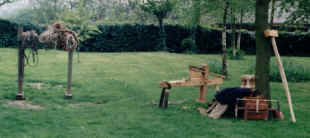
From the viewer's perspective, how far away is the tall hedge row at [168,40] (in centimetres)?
2916

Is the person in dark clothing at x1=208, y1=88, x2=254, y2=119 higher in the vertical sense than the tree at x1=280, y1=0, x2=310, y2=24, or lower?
lower

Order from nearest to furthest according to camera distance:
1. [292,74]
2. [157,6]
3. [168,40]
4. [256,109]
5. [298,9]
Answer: [256,109]
[298,9]
[292,74]
[157,6]
[168,40]

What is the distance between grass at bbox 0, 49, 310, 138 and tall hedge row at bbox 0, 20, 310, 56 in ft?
43.0

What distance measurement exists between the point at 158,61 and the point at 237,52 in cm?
590

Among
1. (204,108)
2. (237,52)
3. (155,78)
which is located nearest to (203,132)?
(204,108)

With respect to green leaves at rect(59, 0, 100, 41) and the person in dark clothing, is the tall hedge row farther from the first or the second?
the person in dark clothing

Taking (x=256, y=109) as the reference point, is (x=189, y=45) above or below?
above

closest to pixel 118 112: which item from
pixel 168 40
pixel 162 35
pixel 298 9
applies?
pixel 298 9

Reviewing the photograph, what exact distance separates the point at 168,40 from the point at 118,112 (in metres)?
21.9

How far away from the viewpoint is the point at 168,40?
99.8 feet

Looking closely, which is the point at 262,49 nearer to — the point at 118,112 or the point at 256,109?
the point at 256,109

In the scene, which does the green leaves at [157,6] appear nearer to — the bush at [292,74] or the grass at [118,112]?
the grass at [118,112]

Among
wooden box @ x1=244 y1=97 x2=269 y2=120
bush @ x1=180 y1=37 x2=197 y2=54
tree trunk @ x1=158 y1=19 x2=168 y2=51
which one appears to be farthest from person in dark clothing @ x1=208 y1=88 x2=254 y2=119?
tree trunk @ x1=158 y1=19 x2=168 y2=51

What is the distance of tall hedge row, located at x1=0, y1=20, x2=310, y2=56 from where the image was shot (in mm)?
29156
